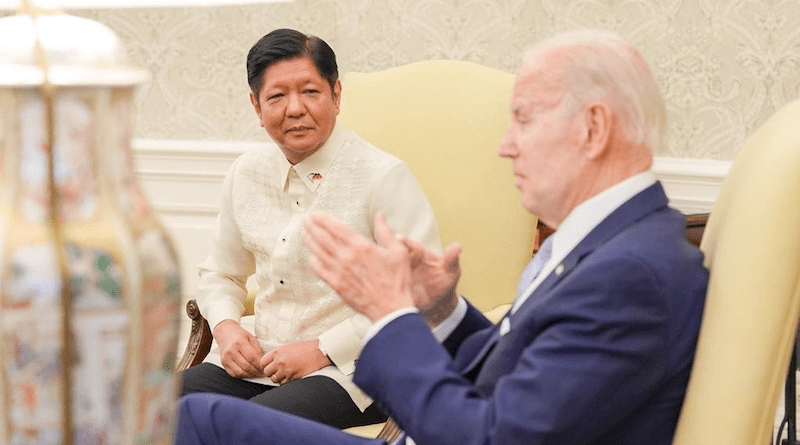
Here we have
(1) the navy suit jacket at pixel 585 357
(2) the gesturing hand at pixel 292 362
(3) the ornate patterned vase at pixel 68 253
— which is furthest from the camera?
(2) the gesturing hand at pixel 292 362

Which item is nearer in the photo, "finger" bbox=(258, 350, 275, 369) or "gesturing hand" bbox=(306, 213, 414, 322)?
"gesturing hand" bbox=(306, 213, 414, 322)

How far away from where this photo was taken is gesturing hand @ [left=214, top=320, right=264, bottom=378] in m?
2.23

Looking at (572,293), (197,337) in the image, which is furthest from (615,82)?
(197,337)

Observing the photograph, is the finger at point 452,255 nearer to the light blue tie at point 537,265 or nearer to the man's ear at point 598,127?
the light blue tie at point 537,265

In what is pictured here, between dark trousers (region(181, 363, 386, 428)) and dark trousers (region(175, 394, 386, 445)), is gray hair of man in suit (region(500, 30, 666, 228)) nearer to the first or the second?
dark trousers (region(175, 394, 386, 445))

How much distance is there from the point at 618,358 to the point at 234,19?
2999 mm

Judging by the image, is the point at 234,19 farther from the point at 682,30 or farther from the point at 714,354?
the point at 714,354

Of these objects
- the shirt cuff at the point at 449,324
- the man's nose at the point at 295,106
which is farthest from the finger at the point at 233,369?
the shirt cuff at the point at 449,324

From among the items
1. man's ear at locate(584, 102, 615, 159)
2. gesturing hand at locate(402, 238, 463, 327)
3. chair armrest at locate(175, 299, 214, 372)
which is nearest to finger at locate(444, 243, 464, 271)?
gesturing hand at locate(402, 238, 463, 327)

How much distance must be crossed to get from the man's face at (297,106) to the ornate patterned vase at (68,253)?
4.41ft

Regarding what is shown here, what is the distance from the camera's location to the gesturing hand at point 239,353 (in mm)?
2229

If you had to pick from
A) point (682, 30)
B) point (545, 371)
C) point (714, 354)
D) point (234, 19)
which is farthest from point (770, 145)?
point (234, 19)

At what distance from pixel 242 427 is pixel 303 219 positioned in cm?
70

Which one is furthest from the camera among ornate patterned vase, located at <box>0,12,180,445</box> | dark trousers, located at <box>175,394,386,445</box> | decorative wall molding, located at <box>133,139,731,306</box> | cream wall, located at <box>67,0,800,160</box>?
decorative wall molding, located at <box>133,139,731,306</box>
